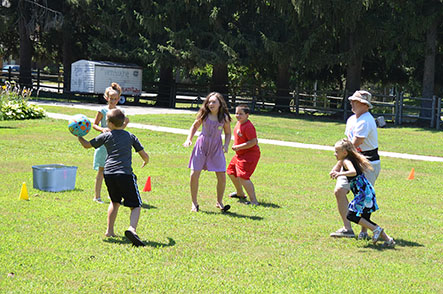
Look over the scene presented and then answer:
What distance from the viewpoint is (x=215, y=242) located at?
754 centimetres

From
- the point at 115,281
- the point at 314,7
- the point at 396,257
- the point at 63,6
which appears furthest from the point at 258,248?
the point at 63,6

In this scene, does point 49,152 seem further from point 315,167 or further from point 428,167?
point 428,167

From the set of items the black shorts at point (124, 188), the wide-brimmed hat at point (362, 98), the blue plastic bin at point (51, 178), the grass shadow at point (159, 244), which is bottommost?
the grass shadow at point (159, 244)

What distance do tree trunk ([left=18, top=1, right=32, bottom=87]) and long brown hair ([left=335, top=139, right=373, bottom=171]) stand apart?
113 feet

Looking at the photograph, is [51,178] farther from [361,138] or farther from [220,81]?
[220,81]

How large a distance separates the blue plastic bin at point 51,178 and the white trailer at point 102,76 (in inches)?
1095

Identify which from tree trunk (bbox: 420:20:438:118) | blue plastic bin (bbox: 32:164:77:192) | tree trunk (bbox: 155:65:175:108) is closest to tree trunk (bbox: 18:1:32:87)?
tree trunk (bbox: 155:65:175:108)

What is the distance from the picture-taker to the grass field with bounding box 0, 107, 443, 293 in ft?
19.8

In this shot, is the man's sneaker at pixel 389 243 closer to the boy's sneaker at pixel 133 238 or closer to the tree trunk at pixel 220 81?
the boy's sneaker at pixel 133 238

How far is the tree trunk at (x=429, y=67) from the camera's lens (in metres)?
30.8

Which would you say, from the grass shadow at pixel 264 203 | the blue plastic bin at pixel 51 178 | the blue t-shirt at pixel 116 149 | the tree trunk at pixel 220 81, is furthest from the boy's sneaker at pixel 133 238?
the tree trunk at pixel 220 81

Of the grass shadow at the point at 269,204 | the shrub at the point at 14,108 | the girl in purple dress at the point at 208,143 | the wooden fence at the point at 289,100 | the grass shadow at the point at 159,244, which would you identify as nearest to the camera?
the grass shadow at the point at 159,244

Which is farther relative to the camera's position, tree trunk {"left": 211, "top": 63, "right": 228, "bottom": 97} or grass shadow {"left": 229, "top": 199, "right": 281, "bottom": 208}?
tree trunk {"left": 211, "top": 63, "right": 228, "bottom": 97}

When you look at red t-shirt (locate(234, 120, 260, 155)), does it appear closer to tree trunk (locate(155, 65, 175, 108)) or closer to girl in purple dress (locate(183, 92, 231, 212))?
girl in purple dress (locate(183, 92, 231, 212))
